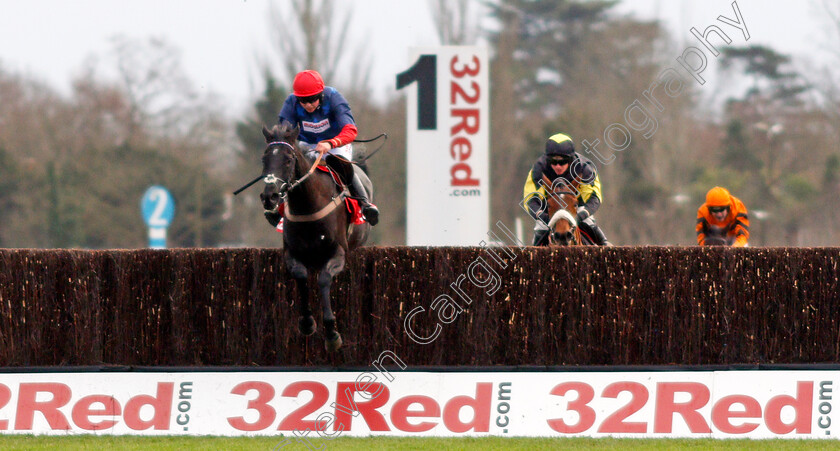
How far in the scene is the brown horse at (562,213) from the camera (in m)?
9.01

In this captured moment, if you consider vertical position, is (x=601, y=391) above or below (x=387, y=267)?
below

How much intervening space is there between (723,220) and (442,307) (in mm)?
4688

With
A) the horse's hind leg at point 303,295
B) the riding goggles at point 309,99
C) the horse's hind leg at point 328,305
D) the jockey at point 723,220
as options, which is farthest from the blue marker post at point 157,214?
the horse's hind leg at point 328,305

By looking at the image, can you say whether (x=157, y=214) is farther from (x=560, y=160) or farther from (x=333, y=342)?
(x=333, y=342)

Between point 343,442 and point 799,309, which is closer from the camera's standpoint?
point 343,442

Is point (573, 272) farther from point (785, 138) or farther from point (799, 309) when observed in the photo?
point (785, 138)

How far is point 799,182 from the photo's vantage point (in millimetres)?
39438

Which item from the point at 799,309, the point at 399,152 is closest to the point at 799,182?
the point at 399,152

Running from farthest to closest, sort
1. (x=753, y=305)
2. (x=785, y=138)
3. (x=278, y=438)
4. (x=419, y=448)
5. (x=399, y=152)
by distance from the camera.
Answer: (x=785, y=138) → (x=399, y=152) → (x=753, y=305) → (x=278, y=438) → (x=419, y=448)

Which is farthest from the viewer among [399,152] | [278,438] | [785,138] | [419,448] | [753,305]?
[785,138]

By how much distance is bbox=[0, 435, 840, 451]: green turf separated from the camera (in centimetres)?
681

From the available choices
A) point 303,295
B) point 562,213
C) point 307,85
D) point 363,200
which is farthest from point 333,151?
point 562,213

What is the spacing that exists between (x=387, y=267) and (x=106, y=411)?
7.41 ft

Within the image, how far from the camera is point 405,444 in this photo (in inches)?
274
